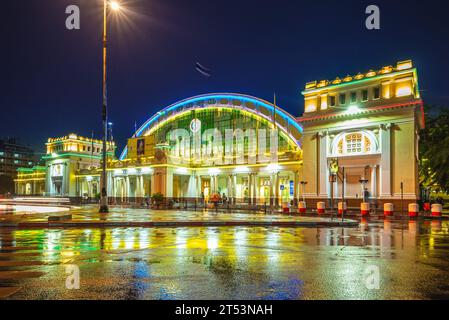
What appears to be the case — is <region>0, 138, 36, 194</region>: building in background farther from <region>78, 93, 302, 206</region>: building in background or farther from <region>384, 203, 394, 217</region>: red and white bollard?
<region>384, 203, 394, 217</region>: red and white bollard

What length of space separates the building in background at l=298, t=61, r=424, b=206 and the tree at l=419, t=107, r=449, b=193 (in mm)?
1994

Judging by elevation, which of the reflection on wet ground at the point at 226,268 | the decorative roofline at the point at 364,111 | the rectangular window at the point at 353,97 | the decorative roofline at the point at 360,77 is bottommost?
the reflection on wet ground at the point at 226,268

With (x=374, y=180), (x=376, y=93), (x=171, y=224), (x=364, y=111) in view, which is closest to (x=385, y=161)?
(x=374, y=180)

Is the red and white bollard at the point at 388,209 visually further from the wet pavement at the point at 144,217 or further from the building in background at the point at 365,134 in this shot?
the wet pavement at the point at 144,217

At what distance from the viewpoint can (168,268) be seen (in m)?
9.83

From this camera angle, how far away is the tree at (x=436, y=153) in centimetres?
3953

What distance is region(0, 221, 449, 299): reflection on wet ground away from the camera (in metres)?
7.44

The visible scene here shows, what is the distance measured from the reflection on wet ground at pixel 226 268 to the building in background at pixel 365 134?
89.8 ft

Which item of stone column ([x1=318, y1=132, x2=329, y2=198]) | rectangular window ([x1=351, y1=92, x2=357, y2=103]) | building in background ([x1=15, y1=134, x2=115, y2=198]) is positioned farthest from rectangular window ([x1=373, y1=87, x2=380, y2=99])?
building in background ([x1=15, y1=134, x2=115, y2=198])

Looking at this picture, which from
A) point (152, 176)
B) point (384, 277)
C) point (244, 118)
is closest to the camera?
point (384, 277)

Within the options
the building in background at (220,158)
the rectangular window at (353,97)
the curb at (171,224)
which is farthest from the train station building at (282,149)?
the curb at (171,224)
